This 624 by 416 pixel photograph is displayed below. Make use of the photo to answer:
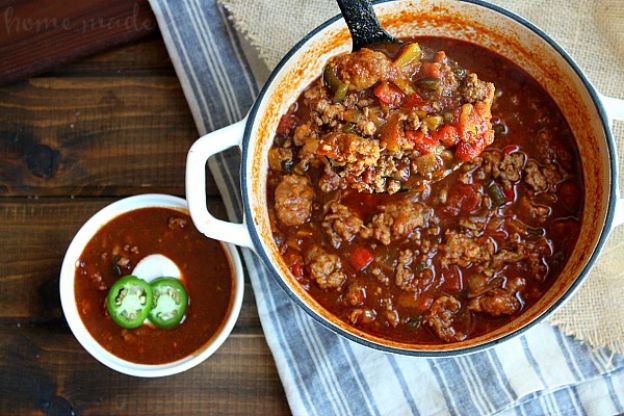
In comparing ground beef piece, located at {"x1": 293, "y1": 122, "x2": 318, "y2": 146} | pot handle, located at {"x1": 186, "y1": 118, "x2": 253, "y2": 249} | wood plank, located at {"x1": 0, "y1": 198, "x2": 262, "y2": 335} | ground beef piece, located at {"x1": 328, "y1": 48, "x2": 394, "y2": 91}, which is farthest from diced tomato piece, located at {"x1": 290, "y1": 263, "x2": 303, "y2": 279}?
wood plank, located at {"x1": 0, "y1": 198, "x2": 262, "y2": 335}

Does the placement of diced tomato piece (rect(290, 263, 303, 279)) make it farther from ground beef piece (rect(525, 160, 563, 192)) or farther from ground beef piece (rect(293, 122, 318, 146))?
ground beef piece (rect(525, 160, 563, 192))

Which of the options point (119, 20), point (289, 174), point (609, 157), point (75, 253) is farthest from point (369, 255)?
point (119, 20)

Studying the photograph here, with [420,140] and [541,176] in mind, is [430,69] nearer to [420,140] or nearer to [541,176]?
[420,140]

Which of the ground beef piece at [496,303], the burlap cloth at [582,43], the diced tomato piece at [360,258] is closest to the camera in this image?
the ground beef piece at [496,303]

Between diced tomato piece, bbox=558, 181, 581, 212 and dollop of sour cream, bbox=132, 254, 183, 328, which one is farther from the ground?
diced tomato piece, bbox=558, 181, 581, 212

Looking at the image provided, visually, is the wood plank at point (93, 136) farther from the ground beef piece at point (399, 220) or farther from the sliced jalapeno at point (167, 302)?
the ground beef piece at point (399, 220)

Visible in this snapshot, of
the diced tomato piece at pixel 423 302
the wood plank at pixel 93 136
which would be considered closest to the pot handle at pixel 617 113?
the diced tomato piece at pixel 423 302
